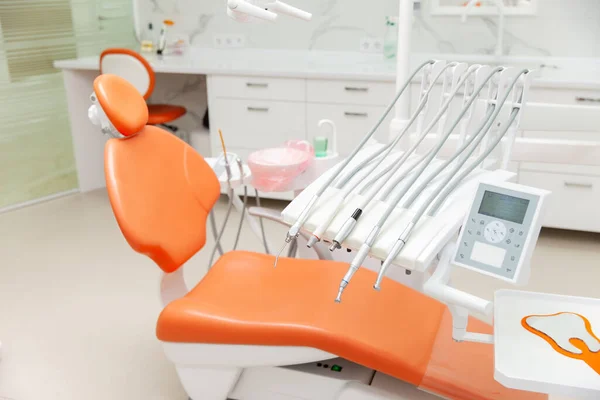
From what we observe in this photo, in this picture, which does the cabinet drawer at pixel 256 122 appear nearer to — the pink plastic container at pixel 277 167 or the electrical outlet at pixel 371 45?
the electrical outlet at pixel 371 45

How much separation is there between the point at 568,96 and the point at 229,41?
2250 mm

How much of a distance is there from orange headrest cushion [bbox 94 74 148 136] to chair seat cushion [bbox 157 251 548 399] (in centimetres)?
52

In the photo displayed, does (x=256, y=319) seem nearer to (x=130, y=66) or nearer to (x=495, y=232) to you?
(x=495, y=232)

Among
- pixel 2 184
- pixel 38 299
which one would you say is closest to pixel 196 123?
pixel 2 184

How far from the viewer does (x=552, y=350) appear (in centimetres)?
111

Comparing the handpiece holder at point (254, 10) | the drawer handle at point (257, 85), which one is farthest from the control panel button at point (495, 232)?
the drawer handle at point (257, 85)

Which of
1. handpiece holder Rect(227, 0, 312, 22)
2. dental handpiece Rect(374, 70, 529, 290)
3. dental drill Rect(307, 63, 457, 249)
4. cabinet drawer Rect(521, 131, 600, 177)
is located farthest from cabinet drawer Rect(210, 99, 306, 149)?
dental handpiece Rect(374, 70, 529, 290)

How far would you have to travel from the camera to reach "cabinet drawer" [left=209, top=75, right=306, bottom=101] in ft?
10.9

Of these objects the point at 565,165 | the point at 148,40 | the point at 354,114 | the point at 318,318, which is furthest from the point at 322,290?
the point at 148,40

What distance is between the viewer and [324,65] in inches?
137

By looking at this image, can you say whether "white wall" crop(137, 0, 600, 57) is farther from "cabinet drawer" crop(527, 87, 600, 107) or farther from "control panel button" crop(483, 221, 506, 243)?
"control panel button" crop(483, 221, 506, 243)

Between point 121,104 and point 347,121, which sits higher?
point 121,104

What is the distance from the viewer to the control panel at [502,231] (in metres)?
1.05

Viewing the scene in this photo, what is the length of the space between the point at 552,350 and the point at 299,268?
907mm
